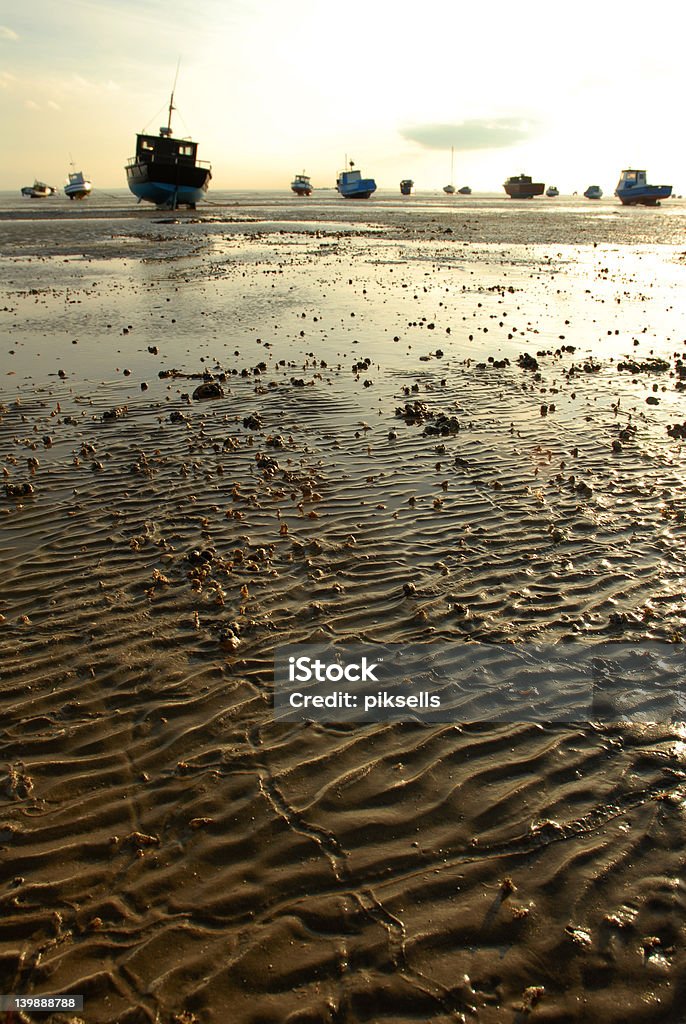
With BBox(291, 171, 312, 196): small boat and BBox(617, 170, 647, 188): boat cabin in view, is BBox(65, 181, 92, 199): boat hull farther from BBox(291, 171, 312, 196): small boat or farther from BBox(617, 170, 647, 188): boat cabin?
BBox(617, 170, 647, 188): boat cabin

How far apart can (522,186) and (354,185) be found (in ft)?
150

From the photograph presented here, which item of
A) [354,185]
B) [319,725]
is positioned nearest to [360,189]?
[354,185]

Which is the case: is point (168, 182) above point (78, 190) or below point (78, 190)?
below

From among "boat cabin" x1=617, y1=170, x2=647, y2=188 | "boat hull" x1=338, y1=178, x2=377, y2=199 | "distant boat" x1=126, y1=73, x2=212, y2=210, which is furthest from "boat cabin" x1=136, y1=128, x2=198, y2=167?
"boat cabin" x1=617, y1=170, x2=647, y2=188

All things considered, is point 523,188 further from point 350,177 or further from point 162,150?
point 162,150

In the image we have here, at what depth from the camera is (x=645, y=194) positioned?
106 meters

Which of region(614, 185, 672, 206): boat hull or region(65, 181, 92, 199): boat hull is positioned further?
region(65, 181, 92, 199): boat hull

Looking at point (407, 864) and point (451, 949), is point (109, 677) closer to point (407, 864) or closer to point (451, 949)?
point (407, 864)

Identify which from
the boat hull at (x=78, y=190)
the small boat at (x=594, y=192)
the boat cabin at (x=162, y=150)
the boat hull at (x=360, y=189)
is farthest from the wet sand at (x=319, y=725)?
the small boat at (x=594, y=192)

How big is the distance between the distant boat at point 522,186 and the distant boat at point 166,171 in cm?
9401

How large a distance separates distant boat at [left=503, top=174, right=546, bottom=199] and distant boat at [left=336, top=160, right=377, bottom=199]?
40697 mm

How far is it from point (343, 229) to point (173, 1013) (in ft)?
209

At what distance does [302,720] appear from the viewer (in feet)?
17.2

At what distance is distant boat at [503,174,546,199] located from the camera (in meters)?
150
